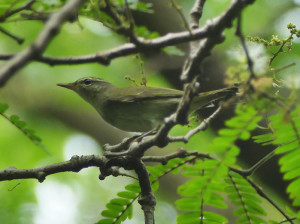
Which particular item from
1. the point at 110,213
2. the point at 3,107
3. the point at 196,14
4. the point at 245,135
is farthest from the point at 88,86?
the point at 245,135

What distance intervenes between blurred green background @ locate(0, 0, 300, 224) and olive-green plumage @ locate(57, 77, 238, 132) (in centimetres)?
227

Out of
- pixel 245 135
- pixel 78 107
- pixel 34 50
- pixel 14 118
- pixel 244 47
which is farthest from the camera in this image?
pixel 78 107

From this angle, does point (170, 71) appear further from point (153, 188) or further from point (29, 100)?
point (153, 188)

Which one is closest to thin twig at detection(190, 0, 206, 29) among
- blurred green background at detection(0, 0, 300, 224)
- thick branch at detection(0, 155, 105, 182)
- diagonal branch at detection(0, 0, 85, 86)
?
diagonal branch at detection(0, 0, 85, 86)

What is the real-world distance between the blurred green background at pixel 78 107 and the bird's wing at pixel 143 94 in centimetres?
226

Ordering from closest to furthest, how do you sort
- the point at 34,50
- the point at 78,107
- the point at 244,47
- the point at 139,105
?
1. the point at 34,50
2. the point at 244,47
3. the point at 139,105
4. the point at 78,107

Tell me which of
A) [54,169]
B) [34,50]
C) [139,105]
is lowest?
[34,50]

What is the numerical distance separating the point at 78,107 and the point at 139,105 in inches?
189

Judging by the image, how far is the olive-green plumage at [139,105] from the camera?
10.6 feet

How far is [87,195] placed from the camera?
32.1 ft

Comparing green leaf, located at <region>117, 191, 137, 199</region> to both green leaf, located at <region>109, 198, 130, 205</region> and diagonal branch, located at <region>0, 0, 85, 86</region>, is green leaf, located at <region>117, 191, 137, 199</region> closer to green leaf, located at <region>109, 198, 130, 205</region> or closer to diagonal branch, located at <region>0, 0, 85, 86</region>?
green leaf, located at <region>109, 198, 130, 205</region>

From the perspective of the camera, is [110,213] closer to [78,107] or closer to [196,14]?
[196,14]

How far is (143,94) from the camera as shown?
360 centimetres

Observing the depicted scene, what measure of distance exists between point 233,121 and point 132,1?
1.53 m
